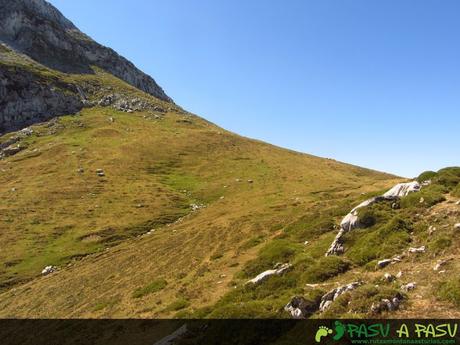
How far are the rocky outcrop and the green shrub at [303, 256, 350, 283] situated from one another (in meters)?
156

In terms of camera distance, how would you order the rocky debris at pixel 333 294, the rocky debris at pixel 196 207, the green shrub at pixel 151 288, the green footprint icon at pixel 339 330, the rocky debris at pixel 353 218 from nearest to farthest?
1. the green footprint icon at pixel 339 330
2. the rocky debris at pixel 333 294
3. the rocky debris at pixel 353 218
4. the green shrub at pixel 151 288
5. the rocky debris at pixel 196 207

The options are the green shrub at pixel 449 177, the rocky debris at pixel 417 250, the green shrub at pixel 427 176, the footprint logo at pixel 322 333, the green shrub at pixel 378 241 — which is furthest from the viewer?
the green shrub at pixel 427 176

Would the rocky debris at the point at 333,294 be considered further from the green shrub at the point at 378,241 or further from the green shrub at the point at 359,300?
the green shrub at the point at 378,241

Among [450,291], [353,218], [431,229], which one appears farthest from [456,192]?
[450,291]

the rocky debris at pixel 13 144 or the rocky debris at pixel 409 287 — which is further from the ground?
the rocky debris at pixel 409 287

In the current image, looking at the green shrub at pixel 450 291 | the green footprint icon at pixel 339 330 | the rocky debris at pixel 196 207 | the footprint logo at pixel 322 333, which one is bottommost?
the rocky debris at pixel 196 207

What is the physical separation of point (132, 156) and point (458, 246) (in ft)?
350

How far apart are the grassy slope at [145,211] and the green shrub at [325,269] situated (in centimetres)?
333

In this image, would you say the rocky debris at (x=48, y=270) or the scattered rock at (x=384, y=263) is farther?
the rocky debris at (x=48, y=270)

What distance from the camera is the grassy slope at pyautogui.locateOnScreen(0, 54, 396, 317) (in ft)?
123

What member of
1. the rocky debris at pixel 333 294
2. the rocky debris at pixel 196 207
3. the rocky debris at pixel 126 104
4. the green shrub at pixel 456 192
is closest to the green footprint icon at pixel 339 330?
the rocky debris at pixel 333 294

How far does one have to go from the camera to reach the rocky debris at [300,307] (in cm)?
1941

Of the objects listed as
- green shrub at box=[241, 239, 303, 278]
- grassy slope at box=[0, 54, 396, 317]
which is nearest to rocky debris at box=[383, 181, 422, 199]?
grassy slope at box=[0, 54, 396, 317]

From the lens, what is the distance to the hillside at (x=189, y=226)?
75.4 ft
